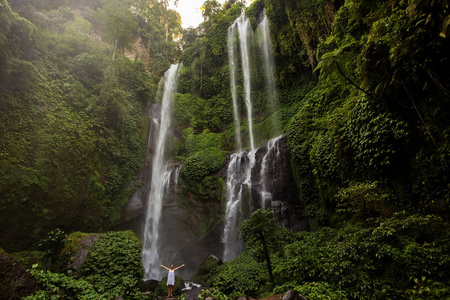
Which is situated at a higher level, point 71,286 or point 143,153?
point 143,153

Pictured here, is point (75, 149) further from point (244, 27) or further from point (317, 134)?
point (244, 27)

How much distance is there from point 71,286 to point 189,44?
26627 millimetres

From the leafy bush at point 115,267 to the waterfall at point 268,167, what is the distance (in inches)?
268

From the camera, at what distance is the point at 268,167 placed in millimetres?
12617

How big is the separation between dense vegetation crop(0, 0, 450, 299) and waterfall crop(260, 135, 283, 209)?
113 centimetres

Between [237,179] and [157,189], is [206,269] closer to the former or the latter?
[237,179]

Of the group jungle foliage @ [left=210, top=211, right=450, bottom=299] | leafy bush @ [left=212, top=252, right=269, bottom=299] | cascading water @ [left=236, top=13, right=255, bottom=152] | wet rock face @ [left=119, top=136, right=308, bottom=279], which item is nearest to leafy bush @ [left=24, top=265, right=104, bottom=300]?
leafy bush @ [left=212, top=252, right=269, bottom=299]

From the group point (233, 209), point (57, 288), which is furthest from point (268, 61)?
point (57, 288)

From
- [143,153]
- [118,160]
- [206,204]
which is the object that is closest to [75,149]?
[118,160]

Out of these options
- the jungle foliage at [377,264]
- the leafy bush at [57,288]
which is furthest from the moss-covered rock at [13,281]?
the jungle foliage at [377,264]

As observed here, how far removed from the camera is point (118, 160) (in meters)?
14.5

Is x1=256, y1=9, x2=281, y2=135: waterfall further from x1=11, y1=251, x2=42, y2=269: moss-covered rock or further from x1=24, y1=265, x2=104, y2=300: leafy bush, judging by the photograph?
x1=11, y1=251, x2=42, y2=269: moss-covered rock

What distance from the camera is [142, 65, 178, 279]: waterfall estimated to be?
532 inches

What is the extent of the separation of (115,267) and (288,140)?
10179 millimetres
